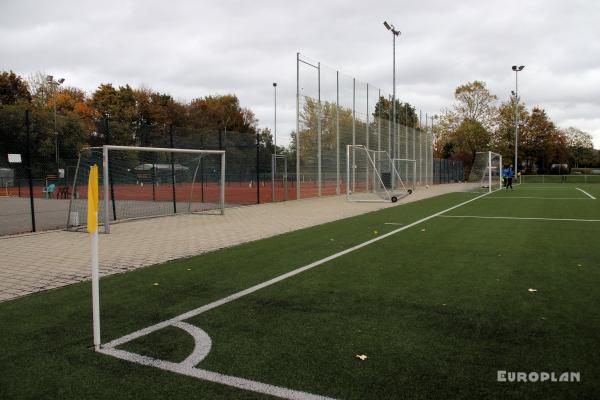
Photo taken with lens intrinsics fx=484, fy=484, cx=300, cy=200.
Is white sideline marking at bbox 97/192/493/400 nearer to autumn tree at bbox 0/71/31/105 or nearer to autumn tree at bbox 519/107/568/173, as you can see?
autumn tree at bbox 0/71/31/105

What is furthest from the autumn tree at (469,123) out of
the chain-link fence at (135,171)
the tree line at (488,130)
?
the chain-link fence at (135,171)

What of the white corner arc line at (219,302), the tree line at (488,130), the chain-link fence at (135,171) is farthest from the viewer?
the tree line at (488,130)

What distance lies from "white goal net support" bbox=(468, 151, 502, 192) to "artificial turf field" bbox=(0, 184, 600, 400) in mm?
28824

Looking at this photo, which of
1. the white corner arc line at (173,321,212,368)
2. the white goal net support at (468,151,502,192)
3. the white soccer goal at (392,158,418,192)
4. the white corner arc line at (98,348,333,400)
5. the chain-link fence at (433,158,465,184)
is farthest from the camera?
the chain-link fence at (433,158,465,184)

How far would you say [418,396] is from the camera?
2.98 metres

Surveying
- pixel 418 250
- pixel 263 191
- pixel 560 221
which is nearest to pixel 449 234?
pixel 418 250

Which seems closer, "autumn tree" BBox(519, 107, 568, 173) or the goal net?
the goal net

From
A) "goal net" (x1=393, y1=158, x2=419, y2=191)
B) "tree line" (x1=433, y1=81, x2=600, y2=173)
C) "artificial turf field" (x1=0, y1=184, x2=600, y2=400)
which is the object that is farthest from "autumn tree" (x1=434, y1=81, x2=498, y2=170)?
"artificial turf field" (x1=0, y1=184, x2=600, y2=400)

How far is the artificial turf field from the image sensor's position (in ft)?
10.4

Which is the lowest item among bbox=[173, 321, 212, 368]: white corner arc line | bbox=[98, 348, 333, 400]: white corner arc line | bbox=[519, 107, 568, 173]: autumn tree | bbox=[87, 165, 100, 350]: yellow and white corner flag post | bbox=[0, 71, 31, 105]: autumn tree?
bbox=[98, 348, 333, 400]: white corner arc line

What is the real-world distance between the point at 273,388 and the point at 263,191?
20481 millimetres

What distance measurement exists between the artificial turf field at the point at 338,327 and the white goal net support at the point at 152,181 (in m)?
7.27

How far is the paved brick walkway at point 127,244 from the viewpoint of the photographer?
6633 millimetres

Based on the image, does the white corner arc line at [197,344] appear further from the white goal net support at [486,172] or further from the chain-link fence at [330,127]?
the white goal net support at [486,172]
